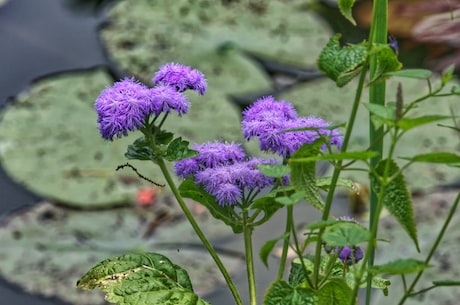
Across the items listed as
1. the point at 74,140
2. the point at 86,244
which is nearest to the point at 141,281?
the point at 86,244

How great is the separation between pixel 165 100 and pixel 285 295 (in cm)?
21

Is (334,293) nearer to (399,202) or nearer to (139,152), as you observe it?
(399,202)

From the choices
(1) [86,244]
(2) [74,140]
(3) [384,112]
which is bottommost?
(3) [384,112]

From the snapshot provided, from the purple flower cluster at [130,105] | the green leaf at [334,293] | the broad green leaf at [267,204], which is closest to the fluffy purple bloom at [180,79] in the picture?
the purple flower cluster at [130,105]

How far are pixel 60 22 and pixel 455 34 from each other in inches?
43.6

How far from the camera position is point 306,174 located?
634 millimetres

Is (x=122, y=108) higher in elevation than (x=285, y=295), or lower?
higher

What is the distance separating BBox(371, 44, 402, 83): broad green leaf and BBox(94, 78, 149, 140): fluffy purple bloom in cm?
20

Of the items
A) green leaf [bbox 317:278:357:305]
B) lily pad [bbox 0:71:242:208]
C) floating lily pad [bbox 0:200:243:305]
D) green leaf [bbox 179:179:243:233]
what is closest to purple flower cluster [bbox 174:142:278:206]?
green leaf [bbox 179:179:243:233]

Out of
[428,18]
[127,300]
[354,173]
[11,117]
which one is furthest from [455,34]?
[127,300]

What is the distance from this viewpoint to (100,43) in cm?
222

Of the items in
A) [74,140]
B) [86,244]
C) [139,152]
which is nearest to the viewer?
[139,152]

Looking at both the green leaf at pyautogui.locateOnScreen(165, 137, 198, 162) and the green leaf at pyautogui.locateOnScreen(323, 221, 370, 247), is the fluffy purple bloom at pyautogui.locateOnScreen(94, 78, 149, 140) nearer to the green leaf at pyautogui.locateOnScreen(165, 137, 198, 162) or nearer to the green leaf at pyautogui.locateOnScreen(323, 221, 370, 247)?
the green leaf at pyautogui.locateOnScreen(165, 137, 198, 162)

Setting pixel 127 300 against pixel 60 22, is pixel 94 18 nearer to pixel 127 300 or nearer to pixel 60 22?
pixel 60 22
